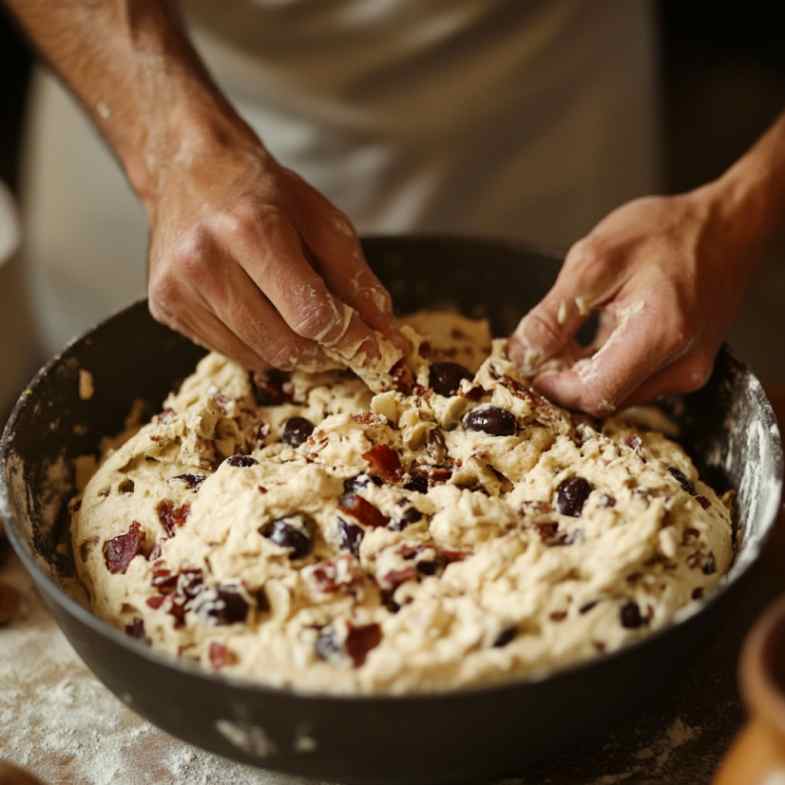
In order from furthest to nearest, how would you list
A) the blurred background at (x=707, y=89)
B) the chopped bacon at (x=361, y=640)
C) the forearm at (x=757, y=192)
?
the blurred background at (x=707, y=89) < the forearm at (x=757, y=192) < the chopped bacon at (x=361, y=640)

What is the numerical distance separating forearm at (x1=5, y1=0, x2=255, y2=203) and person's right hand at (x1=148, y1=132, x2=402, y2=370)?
0.17ft

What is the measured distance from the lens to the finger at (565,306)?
1515mm

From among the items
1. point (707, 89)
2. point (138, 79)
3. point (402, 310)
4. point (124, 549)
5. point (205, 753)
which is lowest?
point (707, 89)

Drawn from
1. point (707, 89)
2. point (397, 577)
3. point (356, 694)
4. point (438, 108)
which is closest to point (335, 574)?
point (397, 577)

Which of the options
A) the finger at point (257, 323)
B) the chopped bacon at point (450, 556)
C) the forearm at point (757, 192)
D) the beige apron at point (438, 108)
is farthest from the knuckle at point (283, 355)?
the beige apron at point (438, 108)

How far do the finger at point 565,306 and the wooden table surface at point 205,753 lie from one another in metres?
0.43

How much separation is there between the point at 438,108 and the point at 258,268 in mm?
977

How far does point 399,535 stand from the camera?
1.23 m

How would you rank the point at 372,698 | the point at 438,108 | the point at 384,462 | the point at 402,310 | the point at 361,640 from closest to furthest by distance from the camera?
1. the point at 372,698
2. the point at 361,640
3. the point at 384,462
4. the point at 402,310
5. the point at 438,108

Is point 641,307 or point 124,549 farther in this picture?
point 641,307

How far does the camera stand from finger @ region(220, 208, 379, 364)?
4.61 ft

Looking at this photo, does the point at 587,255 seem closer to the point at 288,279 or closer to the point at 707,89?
the point at 288,279

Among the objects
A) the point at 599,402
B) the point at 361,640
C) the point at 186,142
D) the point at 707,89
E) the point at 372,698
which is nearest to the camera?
the point at 372,698

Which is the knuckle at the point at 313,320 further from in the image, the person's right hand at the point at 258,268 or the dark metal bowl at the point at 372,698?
the dark metal bowl at the point at 372,698
